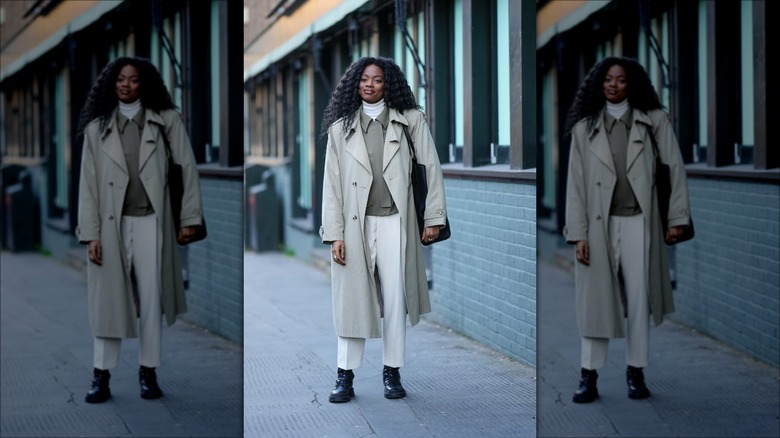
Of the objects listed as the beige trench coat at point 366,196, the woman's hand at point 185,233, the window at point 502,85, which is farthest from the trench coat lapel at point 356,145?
the woman's hand at point 185,233

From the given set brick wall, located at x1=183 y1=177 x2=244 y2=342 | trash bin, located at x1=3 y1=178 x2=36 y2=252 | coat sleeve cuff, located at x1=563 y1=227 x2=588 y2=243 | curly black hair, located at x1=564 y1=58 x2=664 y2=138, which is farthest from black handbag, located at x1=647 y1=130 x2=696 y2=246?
trash bin, located at x1=3 y1=178 x2=36 y2=252

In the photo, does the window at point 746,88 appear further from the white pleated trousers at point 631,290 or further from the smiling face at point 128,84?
the smiling face at point 128,84

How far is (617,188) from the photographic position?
3400mm

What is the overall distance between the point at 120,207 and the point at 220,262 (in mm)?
508

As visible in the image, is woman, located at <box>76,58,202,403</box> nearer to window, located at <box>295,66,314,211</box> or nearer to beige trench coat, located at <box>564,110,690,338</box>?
window, located at <box>295,66,314,211</box>

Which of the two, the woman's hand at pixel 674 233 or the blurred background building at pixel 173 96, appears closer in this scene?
the woman's hand at pixel 674 233

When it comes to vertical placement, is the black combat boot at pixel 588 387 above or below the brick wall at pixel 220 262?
below

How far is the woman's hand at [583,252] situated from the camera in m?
3.43

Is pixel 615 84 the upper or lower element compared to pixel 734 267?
upper

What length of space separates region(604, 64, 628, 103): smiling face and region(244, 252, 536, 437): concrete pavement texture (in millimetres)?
1091

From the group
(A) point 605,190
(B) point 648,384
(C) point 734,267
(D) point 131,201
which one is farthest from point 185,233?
(C) point 734,267

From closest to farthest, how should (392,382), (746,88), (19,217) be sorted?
(392,382) < (746,88) < (19,217)

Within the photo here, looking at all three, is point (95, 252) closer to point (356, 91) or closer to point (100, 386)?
point (100, 386)

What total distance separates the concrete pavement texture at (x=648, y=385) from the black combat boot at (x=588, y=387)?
21 millimetres
